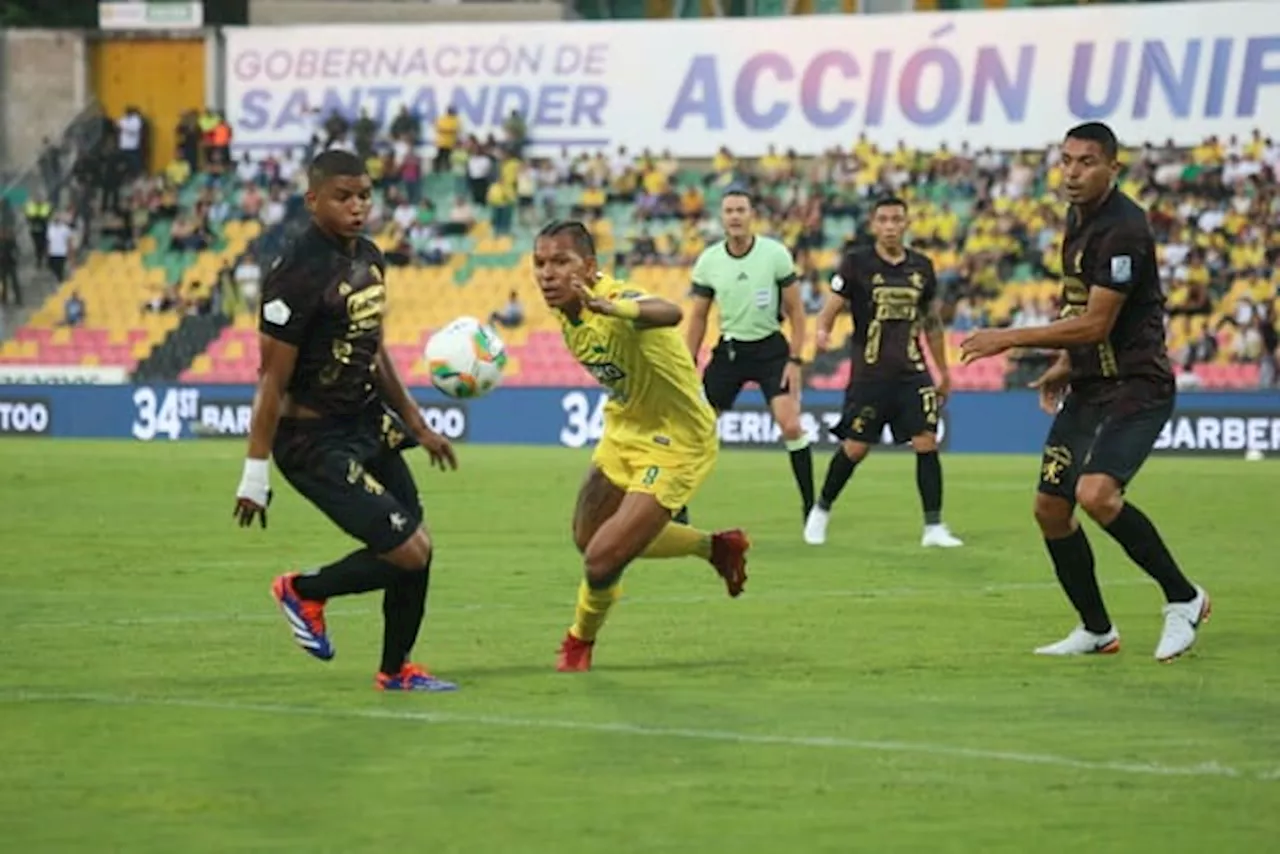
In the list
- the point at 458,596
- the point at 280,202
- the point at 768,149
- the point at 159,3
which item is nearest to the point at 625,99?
the point at 768,149

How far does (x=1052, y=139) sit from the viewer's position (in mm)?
43906

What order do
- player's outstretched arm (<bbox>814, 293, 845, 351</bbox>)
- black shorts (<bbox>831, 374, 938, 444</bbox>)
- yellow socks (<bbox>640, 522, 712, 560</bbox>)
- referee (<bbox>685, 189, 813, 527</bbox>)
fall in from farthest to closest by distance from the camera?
referee (<bbox>685, 189, 813, 527</bbox>)
player's outstretched arm (<bbox>814, 293, 845, 351</bbox>)
black shorts (<bbox>831, 374, 938, 444</bbox>)
yellow socks (<bbox>640, 522, 712, 560</bbox>)

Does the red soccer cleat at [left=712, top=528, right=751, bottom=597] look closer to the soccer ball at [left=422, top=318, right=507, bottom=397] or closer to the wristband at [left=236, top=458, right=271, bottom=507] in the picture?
the soccer ball at [left=422, top=318, right=507, bottom=397]

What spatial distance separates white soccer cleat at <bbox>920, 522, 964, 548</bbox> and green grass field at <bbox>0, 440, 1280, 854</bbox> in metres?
0.25

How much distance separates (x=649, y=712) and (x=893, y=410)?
9.17 m

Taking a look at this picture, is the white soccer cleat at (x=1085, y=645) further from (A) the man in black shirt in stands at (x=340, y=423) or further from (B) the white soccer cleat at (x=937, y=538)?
(B) the white soccer cleat at (x=937, y=538)

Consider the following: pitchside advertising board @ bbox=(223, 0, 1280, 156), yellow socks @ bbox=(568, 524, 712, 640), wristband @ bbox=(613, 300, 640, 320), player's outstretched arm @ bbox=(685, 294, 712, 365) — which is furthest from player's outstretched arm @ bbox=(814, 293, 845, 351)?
pitchside advertising board @ bbox=(223, 0, 1280, 156)

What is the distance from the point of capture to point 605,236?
145 ft

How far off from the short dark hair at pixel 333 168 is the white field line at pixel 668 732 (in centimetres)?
211

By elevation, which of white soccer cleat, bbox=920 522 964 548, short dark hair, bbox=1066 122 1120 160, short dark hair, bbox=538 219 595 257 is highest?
short dark hair, bbox=1066 122 1120 160

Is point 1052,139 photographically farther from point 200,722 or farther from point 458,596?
point 200,722

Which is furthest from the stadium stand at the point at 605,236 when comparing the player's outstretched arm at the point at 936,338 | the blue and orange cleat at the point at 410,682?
the blue and orange cleat at the point at 410,682

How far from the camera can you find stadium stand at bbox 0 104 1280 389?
127 feet

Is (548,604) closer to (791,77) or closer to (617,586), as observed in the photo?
(617,586)
